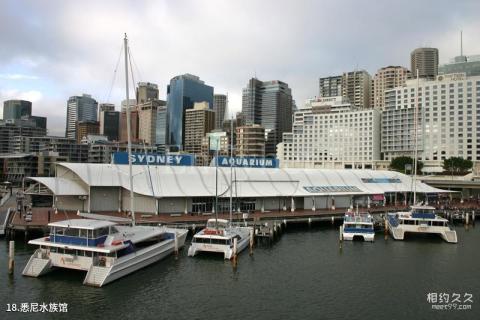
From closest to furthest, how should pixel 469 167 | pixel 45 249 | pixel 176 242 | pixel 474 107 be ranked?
pixel 45 249, pixel 176 242, pixel 469 167, pixel 474 107

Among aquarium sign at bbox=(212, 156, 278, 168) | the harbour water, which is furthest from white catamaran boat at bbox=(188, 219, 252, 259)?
aquarium sign at bbox=(212, 156, 278, 168)

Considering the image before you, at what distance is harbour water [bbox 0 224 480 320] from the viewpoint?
110 ft

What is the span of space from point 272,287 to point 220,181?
1611 inches

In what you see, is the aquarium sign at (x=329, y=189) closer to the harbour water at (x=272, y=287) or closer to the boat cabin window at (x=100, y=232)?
the harbour water at (x=272, y=287)

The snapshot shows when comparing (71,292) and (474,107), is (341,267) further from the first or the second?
(474,107)

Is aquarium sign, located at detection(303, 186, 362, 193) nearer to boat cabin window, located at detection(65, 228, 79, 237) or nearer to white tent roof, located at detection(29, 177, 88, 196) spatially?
white tent roof, located at detection(29, 177, 88, 196)

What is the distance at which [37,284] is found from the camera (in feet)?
127

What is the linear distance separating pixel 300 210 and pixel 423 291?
44865 mm

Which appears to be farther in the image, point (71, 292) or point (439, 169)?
point (439, 169)

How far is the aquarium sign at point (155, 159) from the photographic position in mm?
77875

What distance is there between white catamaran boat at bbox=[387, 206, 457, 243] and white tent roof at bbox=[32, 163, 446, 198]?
68.2ft

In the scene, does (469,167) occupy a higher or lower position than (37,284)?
higher

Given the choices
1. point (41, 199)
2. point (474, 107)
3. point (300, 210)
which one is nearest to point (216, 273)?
point (300, 210)

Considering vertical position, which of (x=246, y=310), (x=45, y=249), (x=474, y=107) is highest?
(x=474, y=107)
